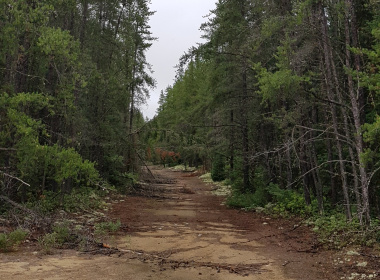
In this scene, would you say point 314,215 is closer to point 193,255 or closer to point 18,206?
point 193,255

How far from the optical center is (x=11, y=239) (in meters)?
7.27

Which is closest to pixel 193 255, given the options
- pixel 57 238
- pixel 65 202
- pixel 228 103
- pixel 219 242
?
pixel 219 242

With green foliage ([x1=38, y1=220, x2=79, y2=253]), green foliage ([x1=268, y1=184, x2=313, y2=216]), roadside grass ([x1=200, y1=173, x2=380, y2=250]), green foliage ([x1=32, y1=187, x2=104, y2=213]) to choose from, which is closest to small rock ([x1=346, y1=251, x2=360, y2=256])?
roadside grass ([x1=200, y1=173, x2=380, y2=250])

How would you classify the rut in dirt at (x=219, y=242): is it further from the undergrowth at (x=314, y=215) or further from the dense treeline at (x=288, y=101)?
the dense treeline at (x=288, y=101)

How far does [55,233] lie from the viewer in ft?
26.1

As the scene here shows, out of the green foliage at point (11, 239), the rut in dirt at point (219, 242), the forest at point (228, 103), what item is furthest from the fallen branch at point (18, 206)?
the rut in dirt at point (219, 242)

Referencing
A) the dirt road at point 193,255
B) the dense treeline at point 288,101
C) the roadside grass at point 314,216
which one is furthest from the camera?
the dense treeline at point 288,101

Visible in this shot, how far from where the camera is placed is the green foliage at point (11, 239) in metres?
7.00

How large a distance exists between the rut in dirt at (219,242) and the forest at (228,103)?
164 cm

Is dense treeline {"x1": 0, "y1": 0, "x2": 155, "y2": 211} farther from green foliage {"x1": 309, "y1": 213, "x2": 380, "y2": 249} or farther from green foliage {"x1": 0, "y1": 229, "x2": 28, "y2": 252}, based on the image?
green foliage {"x1": 309, "y1": 213, "x2": 380, "y2": 249}

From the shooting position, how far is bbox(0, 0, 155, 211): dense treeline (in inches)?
376

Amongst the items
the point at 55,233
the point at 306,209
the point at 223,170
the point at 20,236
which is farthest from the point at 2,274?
the point at 223,170

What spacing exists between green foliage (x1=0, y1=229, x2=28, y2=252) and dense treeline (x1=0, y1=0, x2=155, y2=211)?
1325mm

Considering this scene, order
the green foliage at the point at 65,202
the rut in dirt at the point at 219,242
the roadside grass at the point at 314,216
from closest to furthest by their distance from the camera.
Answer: the rut in dirt at the point at 219,242 < the roadside grass at the point at 314,216 < the green foliage at the point at 65,202
